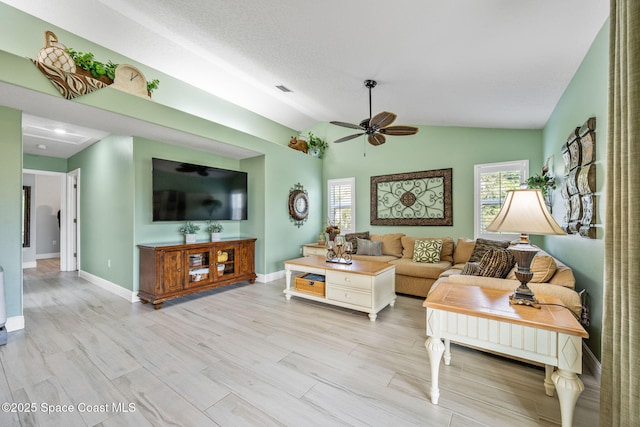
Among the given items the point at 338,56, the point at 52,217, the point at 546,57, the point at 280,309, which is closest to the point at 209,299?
the point at 280,309

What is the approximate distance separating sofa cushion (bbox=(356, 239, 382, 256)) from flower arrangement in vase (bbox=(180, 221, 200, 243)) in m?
2.93

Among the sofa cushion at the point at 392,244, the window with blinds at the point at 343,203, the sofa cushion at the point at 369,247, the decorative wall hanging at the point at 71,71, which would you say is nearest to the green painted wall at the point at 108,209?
the decorative wall hanging at the point at 71,71

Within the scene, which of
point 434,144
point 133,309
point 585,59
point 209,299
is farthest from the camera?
point 434,144

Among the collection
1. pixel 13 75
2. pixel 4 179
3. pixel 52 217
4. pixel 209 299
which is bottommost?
pixel 209 299

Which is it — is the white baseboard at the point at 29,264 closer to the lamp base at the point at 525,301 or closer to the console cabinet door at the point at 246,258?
the console cabinet door at the point at 246,258

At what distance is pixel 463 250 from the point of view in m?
4.39

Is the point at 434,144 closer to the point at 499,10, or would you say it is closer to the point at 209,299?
the point at 499,10

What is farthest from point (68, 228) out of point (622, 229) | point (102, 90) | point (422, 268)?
point (622, 229)

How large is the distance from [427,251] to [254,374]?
10.8 ft

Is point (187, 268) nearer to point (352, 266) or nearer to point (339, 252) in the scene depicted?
point (339, 252)

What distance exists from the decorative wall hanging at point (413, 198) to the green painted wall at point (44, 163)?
686cm

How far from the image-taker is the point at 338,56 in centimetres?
289

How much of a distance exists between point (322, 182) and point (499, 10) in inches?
193

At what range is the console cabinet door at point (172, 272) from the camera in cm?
360
